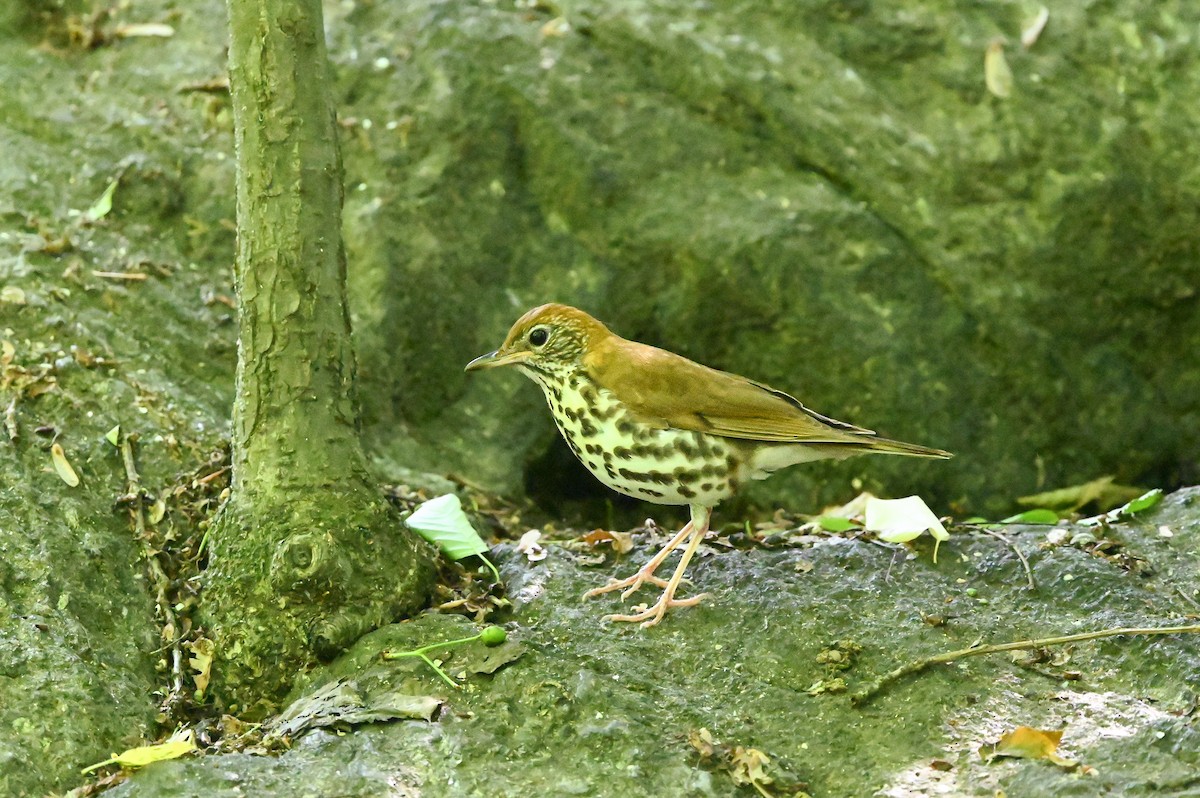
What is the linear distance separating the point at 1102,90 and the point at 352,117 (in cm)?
406

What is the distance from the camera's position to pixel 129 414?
4.49 metres

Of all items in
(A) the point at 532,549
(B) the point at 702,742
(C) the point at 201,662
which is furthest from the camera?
(A) the point at 532,549

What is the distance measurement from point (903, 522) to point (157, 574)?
261 centimetres

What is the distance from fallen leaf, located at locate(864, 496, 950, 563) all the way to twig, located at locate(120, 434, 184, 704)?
8.09 ft

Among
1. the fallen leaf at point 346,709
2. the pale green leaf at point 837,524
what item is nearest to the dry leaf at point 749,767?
the fallen leaf at point 346,709

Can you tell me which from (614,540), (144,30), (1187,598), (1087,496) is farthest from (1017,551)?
(144,30)

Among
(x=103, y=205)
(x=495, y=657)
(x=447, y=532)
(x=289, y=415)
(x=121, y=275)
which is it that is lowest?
(x=495, y=657)

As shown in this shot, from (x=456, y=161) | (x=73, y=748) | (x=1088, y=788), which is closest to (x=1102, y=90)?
(x=456, y=161)

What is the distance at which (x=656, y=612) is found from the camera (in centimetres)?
396

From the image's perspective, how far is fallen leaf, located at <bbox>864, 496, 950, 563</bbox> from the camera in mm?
4336

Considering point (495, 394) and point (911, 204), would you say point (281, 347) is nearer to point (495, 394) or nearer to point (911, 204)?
point (495, 394)

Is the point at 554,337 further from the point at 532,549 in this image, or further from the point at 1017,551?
the point at 1017,551

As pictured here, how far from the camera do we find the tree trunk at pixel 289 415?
3.69 meters

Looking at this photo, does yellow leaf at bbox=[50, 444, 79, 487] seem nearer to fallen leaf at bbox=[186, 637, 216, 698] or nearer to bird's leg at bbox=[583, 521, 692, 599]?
fallen leaf at bbox=[186, 637, 216, 698]
